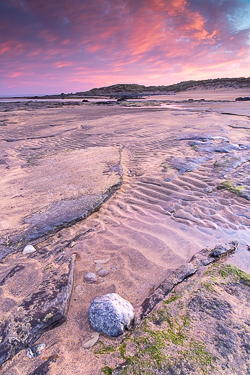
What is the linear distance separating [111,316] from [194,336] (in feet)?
1.91

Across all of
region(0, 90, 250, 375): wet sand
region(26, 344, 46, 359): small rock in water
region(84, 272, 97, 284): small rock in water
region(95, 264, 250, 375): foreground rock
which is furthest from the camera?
region(84, 272, 97, 284): small rock in water

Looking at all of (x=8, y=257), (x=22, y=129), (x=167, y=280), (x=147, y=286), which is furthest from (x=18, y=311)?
(x=22, y=129)

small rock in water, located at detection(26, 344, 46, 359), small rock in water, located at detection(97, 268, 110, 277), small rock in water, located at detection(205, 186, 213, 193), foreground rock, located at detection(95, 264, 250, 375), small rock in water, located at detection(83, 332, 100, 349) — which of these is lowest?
small rock in water, located at detection(97, 268, 110, 277)

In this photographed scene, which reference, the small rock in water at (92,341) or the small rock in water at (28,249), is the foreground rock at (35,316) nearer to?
the small rock in water at (92,341)

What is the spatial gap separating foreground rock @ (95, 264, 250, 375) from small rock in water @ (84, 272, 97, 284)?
25.8 inches

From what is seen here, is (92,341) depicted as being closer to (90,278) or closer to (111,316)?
(111,316)

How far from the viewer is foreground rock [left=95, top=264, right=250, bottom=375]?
127 centimetres

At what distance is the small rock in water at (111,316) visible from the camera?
1.60 meters

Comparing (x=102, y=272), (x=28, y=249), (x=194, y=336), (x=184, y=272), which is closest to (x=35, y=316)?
(x=102, y=272)

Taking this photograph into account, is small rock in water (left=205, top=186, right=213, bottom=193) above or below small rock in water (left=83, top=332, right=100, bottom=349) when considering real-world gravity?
above

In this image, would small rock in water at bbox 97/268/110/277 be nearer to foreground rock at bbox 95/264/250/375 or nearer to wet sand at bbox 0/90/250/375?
wet sand at bbox 0/90/250/375

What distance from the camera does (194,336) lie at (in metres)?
1.45

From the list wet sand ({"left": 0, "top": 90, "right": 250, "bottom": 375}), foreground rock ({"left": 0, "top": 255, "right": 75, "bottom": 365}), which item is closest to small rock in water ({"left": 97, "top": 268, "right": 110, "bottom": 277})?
wet sand ({"left": 0, "top": 90, "right": 250, "bottom": 375})

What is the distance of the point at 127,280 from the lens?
2.15 m
